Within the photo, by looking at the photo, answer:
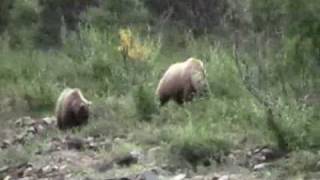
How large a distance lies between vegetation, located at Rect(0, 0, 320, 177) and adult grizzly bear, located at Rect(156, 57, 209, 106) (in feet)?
0.84

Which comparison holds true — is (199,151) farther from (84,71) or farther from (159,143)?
(84,71)

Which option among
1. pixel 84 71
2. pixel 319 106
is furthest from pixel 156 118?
pixel 84 71

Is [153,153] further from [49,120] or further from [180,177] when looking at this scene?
[49,120]

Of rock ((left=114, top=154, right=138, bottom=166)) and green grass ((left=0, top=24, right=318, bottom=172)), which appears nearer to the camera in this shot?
green grass ((left=0, top=24, right=318, bottom=172))

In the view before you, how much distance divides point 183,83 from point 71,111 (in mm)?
1813

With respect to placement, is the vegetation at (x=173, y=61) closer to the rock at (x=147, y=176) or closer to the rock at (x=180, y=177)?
the rock at (x=180, y=177)

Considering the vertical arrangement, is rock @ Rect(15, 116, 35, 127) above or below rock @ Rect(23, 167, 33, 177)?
→ above

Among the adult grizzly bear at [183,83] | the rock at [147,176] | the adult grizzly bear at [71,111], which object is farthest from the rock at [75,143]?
the rock at [147,176]

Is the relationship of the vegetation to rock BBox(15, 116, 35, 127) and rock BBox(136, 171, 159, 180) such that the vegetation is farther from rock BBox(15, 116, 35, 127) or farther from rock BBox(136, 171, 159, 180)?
rock BBox(136, 171, 159, 180)

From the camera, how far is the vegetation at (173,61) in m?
10.1

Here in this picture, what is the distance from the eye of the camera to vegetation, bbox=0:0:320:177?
10.1 m

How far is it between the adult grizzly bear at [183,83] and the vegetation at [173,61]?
0.26m

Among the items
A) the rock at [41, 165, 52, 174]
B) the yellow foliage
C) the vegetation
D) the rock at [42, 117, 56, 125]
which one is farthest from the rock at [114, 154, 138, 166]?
the yellow foliage

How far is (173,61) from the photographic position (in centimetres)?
1811
